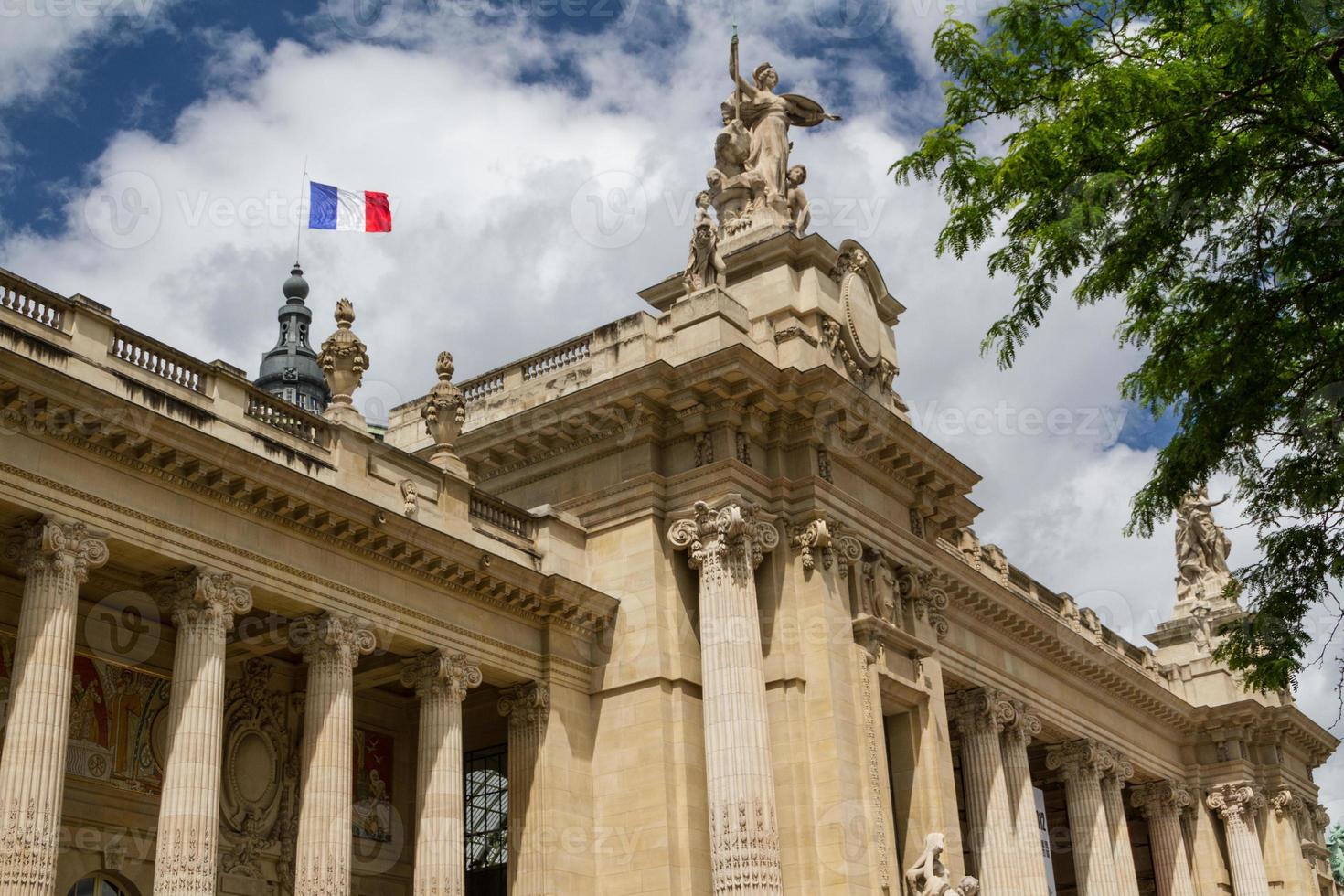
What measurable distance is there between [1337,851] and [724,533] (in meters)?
49.6

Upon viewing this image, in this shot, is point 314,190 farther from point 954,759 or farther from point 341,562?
point 954,759

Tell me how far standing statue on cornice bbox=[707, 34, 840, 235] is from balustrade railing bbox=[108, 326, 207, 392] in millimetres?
13665

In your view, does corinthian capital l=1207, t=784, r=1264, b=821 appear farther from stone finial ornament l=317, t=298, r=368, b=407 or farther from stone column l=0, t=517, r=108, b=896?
stone column l=0, t=517, r=108, b=896

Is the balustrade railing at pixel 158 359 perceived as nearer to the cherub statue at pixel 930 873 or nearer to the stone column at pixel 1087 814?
the cherub statue at pixel 930 873

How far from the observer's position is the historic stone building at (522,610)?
21859 millimetres

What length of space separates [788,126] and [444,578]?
14.3 metres

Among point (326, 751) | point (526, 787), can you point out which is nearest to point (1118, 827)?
point (526, 787)

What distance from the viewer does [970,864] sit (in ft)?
127

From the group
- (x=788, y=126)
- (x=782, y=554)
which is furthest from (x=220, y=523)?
(x=788, y=126)

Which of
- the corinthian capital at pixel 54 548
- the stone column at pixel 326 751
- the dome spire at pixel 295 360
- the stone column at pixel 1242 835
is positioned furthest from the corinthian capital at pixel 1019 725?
the dome spire at pixel 295 360

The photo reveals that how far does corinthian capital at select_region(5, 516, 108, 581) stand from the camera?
20766mm

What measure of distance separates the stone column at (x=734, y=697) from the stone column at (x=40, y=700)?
36.7 feet

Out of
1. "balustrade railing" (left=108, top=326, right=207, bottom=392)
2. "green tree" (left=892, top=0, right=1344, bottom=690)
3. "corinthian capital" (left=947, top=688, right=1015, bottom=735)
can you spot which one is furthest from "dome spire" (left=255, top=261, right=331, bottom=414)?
"green tree" (left=892, top=0, right=1344, bottom=690)

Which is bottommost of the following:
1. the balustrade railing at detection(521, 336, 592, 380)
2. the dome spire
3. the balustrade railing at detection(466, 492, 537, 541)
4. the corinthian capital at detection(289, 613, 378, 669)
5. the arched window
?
the arched window
